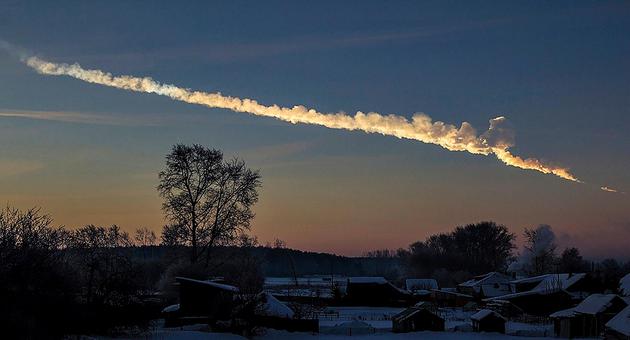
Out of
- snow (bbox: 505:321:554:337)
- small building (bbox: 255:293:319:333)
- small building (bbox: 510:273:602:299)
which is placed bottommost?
snow (bbox: 505:321:554:337)

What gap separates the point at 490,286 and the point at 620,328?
57.6m

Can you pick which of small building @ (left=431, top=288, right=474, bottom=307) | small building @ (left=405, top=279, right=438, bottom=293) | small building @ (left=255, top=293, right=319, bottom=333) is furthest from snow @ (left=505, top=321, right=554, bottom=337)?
small building @ (left=405, top=279, right=438, bottom=293)

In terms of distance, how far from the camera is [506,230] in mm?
149750

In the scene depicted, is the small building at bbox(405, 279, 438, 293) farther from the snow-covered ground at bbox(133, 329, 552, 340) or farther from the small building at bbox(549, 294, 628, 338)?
the snow-covered ground at bbox(133, 329, 552, 340)

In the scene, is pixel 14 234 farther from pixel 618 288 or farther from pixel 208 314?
pixel 618 288

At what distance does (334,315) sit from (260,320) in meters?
22.5

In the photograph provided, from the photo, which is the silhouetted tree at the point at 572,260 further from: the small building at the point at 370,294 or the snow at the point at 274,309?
the snow at the point at 274,309

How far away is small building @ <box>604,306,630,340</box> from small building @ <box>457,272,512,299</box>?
52595mm

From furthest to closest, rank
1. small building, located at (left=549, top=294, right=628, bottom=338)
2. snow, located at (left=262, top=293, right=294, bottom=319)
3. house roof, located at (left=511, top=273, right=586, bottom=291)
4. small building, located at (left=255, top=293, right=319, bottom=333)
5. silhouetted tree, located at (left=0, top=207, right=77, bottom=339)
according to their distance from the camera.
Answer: house roof, located at (left=511, top=273, right=586, bottom=291) → small building, located at (left=549, top=294, right=628, bottom=338) → snow, located at (left=262, top=293, right=294, bottom=319) → small building, located at (left=255, top=293, right=319, bottom=333) → silhouetted tree, located at (left=0, top=207, right=77, bottom=339)

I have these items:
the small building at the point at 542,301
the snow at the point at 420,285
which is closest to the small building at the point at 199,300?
the small building at the point at 542,301

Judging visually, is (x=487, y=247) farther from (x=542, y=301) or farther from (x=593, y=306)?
(x=593, y=306)

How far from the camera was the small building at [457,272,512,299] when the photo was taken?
97.3 metres

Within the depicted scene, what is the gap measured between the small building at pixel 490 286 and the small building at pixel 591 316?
43.3 m

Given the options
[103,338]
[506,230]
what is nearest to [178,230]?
[103,338]
